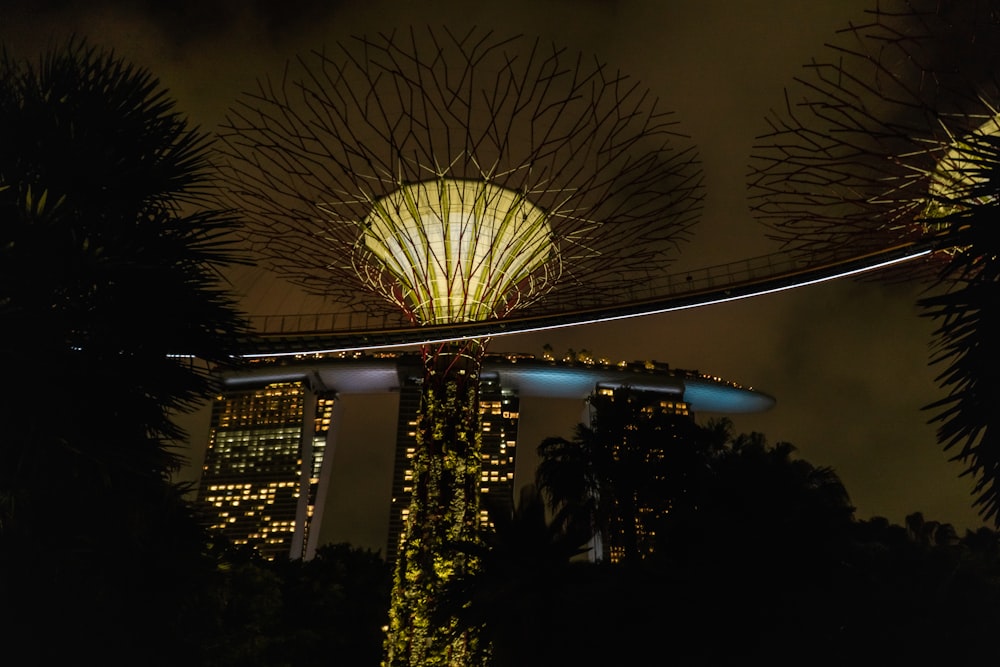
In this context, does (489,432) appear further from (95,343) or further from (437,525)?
(95,343)

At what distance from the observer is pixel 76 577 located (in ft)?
24.3

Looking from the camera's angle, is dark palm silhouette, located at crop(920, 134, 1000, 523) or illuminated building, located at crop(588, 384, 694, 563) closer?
dark palm silhouette, located at crop(920, 134, 1000, 523)

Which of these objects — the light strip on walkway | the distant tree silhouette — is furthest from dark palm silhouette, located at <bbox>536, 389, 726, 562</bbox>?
the light strip on walkway

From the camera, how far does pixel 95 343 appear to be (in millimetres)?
7547

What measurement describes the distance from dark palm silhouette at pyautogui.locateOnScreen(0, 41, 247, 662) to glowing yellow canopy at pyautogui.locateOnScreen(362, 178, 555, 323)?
34.6ft

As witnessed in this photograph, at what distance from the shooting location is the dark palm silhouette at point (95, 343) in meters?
7.00

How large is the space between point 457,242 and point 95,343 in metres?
12.3

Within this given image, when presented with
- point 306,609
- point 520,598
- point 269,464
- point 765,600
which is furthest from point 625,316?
point 269,464

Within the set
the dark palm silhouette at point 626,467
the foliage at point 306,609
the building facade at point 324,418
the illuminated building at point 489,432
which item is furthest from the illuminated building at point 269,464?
the dark palm silhouette at point 626,467

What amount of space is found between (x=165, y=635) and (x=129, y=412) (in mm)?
2569

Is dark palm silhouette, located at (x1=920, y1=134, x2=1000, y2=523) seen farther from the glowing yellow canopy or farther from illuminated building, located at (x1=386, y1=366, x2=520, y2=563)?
illuminated building, located at (x1=386, y1=366, x2=520, y2=563)

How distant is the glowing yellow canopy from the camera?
19219 millimetres

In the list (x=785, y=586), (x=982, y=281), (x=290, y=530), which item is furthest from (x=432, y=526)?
(x=290, y=530)

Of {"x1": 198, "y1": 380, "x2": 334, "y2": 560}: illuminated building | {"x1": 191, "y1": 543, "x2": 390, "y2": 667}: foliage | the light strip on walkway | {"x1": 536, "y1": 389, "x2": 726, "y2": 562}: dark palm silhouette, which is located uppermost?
{"x1": 198, "y1": 380, "x2": 334, "y2": 560}: illuminated building
